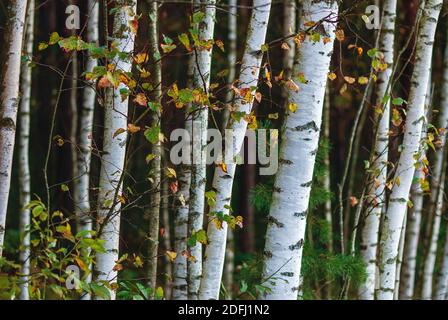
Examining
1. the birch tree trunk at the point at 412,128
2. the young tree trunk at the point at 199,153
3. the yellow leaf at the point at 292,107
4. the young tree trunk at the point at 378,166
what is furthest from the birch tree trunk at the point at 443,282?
the yellow leaf at the point at 292,107

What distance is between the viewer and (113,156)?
475 centimetres

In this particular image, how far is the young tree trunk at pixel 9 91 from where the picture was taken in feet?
14.4

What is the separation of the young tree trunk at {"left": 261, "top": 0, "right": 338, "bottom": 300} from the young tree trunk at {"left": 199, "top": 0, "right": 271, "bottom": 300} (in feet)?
1.16

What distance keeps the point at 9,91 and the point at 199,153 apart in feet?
4.54

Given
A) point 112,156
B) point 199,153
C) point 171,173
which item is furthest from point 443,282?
point 112,156

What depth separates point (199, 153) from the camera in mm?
5117

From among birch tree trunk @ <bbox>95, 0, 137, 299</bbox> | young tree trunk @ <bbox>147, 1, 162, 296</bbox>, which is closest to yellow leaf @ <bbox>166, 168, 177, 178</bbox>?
birch tree trunk @ <bbox>95, 0, 137, 299</bbox>

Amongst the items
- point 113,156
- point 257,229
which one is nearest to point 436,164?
point 113,156

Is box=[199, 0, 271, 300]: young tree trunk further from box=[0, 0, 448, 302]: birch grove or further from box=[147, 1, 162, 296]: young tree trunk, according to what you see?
box=[147, 1, 162, 296]: young tree trunk

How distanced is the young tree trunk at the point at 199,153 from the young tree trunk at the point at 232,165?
0.16m

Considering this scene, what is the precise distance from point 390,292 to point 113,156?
292 cm

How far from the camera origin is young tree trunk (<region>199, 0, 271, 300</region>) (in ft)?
16.5
